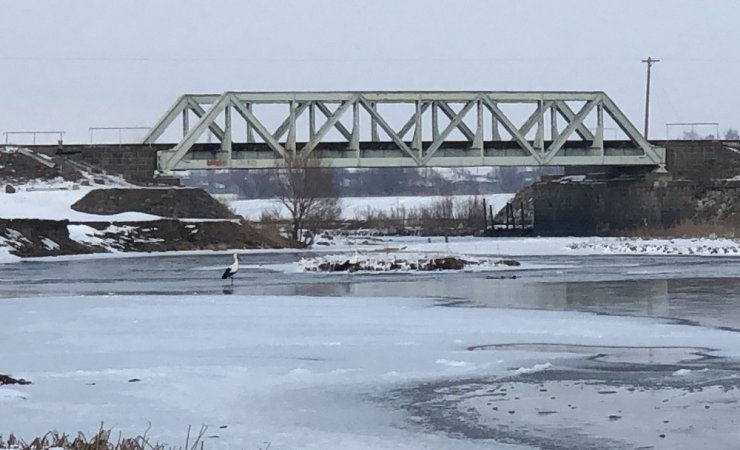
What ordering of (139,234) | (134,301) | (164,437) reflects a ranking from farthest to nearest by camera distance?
1. (139,234)
2. (134,301)
3. (164,437)

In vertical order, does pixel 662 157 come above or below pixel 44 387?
above

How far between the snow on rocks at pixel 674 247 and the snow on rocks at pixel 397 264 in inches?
487

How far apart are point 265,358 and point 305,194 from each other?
5406 cm

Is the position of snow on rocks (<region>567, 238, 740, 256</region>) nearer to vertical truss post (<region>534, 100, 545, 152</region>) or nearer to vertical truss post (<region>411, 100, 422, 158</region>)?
vertical truss post (<region>411, 100, 422, 158</region>)

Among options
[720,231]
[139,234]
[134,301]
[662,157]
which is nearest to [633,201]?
[662,157]

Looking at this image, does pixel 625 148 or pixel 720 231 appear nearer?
pixel 720 231

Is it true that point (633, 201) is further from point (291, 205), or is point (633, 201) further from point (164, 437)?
point (164, 437)

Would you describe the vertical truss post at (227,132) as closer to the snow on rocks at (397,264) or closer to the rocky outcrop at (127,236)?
the rocky outcrop at (127,236)

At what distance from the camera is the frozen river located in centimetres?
1148

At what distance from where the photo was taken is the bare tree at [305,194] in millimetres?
70125

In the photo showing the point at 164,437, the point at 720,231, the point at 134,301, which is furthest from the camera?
the point at 720,231

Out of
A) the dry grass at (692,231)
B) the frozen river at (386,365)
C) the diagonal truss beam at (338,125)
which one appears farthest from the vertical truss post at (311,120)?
the frozen river at (386,365)

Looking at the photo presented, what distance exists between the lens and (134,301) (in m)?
26.2

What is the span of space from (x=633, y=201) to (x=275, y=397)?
68.3 meters
